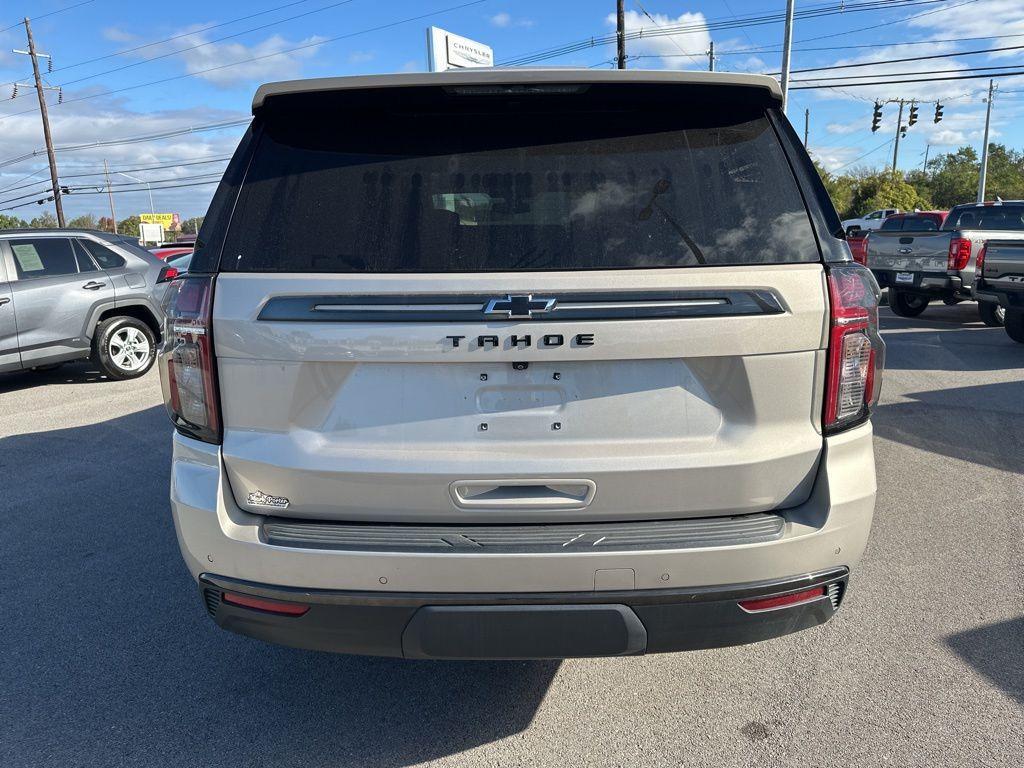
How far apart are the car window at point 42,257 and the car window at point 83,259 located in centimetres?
5

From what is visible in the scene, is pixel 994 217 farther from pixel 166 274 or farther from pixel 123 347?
pixel 123 347

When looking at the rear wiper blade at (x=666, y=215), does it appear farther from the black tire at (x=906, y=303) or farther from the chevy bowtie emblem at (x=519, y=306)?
the black tire at (x=906, y=303)

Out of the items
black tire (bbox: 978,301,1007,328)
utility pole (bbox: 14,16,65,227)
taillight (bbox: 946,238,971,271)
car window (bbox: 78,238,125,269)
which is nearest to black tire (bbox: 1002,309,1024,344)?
black tire (bbox: 978,301,1007,328)

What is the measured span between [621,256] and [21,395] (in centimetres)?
885

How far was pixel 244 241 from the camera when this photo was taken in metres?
2.37

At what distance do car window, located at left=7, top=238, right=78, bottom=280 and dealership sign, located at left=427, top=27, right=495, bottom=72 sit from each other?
9.18m

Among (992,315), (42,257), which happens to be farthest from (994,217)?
(42,257)

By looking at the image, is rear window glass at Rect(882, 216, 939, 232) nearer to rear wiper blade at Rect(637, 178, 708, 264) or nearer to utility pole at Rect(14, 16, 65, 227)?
rear wiper blade at Rect(637, 178, 708, 264)

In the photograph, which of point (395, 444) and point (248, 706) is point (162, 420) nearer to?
point (248, 706)

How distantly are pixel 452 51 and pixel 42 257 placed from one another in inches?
523

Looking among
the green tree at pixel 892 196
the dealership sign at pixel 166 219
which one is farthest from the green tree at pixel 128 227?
the green tree at pixel 892 196

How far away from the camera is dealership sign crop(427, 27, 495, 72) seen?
17656mm

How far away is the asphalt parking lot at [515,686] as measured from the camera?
2.68 m

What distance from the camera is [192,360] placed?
2398mm
